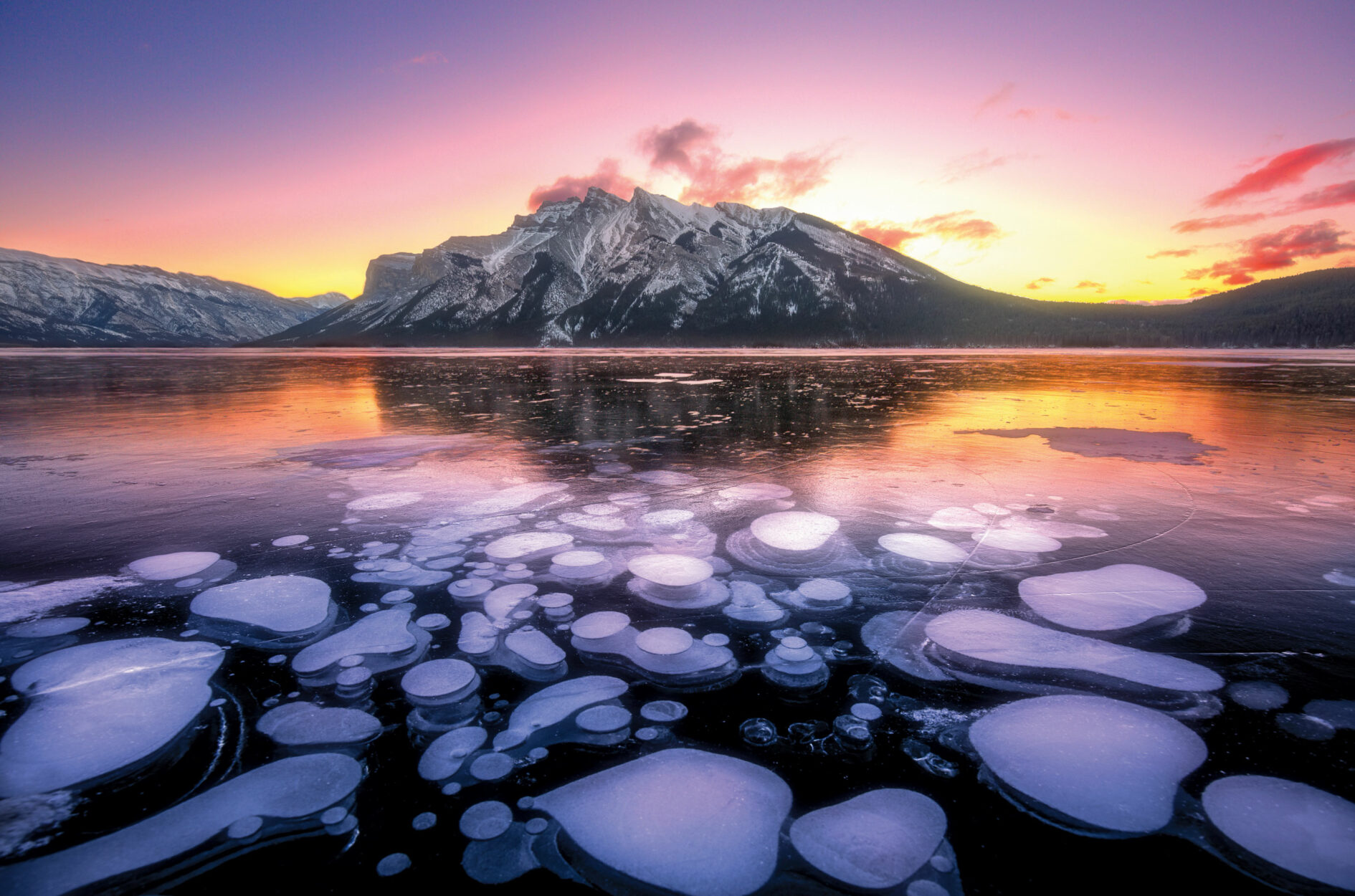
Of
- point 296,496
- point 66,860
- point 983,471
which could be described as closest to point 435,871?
point 66,860

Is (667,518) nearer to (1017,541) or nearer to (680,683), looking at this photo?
(680,683)

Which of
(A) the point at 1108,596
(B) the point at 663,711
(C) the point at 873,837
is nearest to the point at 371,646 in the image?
(B) the point at 663,711

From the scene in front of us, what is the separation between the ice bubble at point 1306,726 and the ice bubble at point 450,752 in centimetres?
405

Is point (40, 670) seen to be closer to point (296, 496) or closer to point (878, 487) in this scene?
point (296, 496)

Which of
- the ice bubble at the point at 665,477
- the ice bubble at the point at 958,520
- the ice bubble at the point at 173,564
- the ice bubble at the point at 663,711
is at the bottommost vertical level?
the ice bubble at the point at 663,711

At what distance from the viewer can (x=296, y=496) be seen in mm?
7336

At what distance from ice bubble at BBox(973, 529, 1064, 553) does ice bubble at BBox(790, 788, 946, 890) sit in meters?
3.64

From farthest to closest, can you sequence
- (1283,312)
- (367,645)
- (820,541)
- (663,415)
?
(1283,312) < (663,415) < (820,541) < (367,645)

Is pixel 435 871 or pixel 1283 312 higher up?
pixel 1283 312

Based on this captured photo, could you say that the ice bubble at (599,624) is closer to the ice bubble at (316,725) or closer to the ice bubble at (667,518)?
the ice bubble at (316,725)

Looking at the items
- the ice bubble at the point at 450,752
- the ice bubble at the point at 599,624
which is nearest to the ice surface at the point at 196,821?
the ice bubble at the point at 450,752

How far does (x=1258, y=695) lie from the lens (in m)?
3.17

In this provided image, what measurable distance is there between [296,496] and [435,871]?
6602 millimetres

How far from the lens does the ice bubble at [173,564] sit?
4840mm
